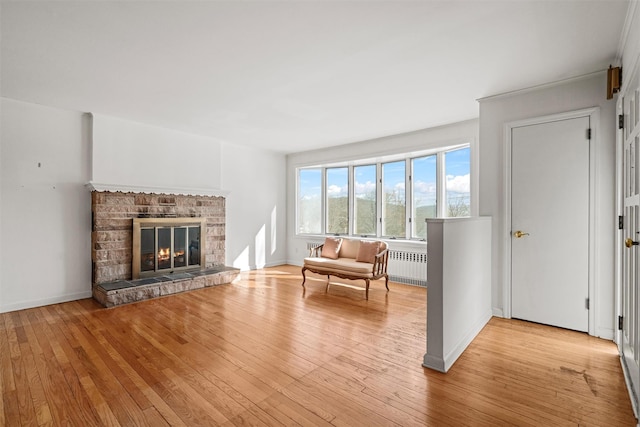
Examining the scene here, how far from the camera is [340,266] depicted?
4.50 metres

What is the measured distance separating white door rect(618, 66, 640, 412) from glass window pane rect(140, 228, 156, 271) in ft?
17.4

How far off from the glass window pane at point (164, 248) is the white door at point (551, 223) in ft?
15.8

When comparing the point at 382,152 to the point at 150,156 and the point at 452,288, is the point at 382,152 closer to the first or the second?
the point at 452,288

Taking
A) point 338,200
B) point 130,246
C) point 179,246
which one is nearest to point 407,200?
point 338,200

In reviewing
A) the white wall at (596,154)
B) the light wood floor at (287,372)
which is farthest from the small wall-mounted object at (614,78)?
the light wood floor at (287,372)

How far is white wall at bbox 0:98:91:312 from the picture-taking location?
3.66 meters

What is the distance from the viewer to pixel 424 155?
17.3 feet

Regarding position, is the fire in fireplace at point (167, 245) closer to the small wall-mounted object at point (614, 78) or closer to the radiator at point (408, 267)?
the radiator at point (408, 267)

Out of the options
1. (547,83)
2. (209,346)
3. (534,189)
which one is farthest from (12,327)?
(547,83)

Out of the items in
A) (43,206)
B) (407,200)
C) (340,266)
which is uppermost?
(407,200)

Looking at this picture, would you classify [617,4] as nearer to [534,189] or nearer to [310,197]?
[534,189]

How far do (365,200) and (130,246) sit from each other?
413 cm

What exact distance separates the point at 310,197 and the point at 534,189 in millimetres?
4466

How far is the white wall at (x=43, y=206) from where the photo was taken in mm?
3660
